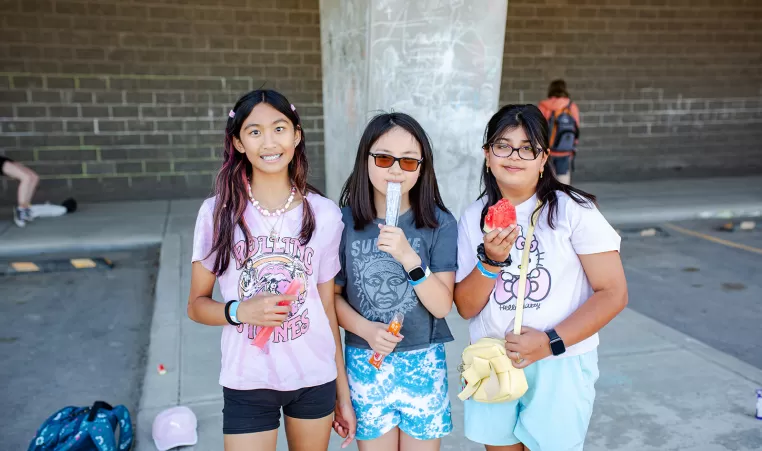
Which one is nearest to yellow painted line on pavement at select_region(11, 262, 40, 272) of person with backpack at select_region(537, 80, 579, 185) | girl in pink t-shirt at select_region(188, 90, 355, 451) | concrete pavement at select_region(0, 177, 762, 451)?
concrete pavement at select_region(0, 177, 762, 451)

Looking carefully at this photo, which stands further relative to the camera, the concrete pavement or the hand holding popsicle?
the concrete pavement

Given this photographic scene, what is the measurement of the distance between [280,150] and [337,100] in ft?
11.4

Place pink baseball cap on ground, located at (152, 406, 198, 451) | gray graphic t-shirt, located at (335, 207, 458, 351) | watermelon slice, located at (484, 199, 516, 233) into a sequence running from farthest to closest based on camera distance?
pink baseball cap on ground, located at (152, 406, 198, 451)
gray graphic t-shirt, located at (335, 207, 458, 351)
watermelon slice, located at (484, 199, 516, 233)

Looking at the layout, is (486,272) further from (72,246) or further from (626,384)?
(72,246)

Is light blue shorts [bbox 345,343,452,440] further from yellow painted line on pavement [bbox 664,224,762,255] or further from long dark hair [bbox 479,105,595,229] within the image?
yellow painted line on pavement [bbox 664,224,762,255]

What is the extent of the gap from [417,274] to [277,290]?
472 millimetres

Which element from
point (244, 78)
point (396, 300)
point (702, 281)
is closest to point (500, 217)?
point (396, 300)

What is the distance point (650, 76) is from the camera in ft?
39.4

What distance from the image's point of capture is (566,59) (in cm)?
1148

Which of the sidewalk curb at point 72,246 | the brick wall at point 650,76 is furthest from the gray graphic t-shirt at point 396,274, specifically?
the brick wall at point 650,76

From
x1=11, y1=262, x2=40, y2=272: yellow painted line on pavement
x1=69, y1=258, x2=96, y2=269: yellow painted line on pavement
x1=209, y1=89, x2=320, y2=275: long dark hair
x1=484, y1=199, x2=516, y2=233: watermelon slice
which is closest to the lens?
x1=484, y1=199, x2=516, y2=233: watermelon slice

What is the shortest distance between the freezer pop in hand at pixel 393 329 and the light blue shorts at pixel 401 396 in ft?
0.38

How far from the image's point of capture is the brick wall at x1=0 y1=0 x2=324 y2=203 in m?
9.18

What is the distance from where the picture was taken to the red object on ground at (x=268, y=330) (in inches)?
78.6
